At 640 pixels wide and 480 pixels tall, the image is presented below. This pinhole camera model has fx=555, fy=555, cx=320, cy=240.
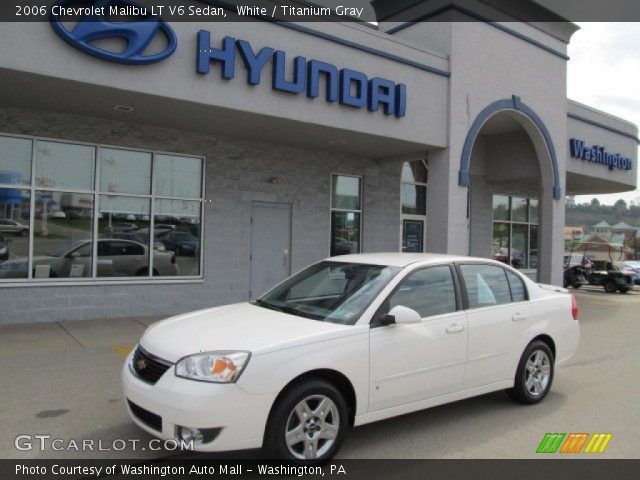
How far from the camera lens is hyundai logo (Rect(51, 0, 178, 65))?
7.38 m

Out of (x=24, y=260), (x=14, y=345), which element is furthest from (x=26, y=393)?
(x=24, y=260)

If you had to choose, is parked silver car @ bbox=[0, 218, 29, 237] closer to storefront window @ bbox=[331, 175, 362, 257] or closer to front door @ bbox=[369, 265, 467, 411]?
storefront window @ bbox=[331, 175, 362, 257]

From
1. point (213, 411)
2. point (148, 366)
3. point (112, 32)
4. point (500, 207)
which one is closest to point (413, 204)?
point (500, 207)

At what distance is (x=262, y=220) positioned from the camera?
11883mm

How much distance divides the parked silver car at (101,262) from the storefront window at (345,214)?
404cm

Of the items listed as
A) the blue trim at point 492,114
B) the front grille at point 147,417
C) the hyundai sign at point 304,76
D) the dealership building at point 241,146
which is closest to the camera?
the front grille at point 147,417

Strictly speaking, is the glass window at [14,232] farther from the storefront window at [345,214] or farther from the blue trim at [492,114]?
the blue trim at [492,114]

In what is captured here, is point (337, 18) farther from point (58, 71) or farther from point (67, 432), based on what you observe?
point (67, 432)

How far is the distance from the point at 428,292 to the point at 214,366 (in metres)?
2.18

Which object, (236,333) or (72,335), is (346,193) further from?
(236,333)

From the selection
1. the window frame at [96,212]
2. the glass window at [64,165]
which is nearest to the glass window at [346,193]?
the window frame at [96,212]

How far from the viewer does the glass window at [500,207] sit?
1755cm

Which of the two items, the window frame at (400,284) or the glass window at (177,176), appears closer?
the window frame at (400,284)

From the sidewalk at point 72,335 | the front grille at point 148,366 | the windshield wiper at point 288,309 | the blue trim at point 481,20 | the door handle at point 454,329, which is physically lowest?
the sidewalk at point 72,335
